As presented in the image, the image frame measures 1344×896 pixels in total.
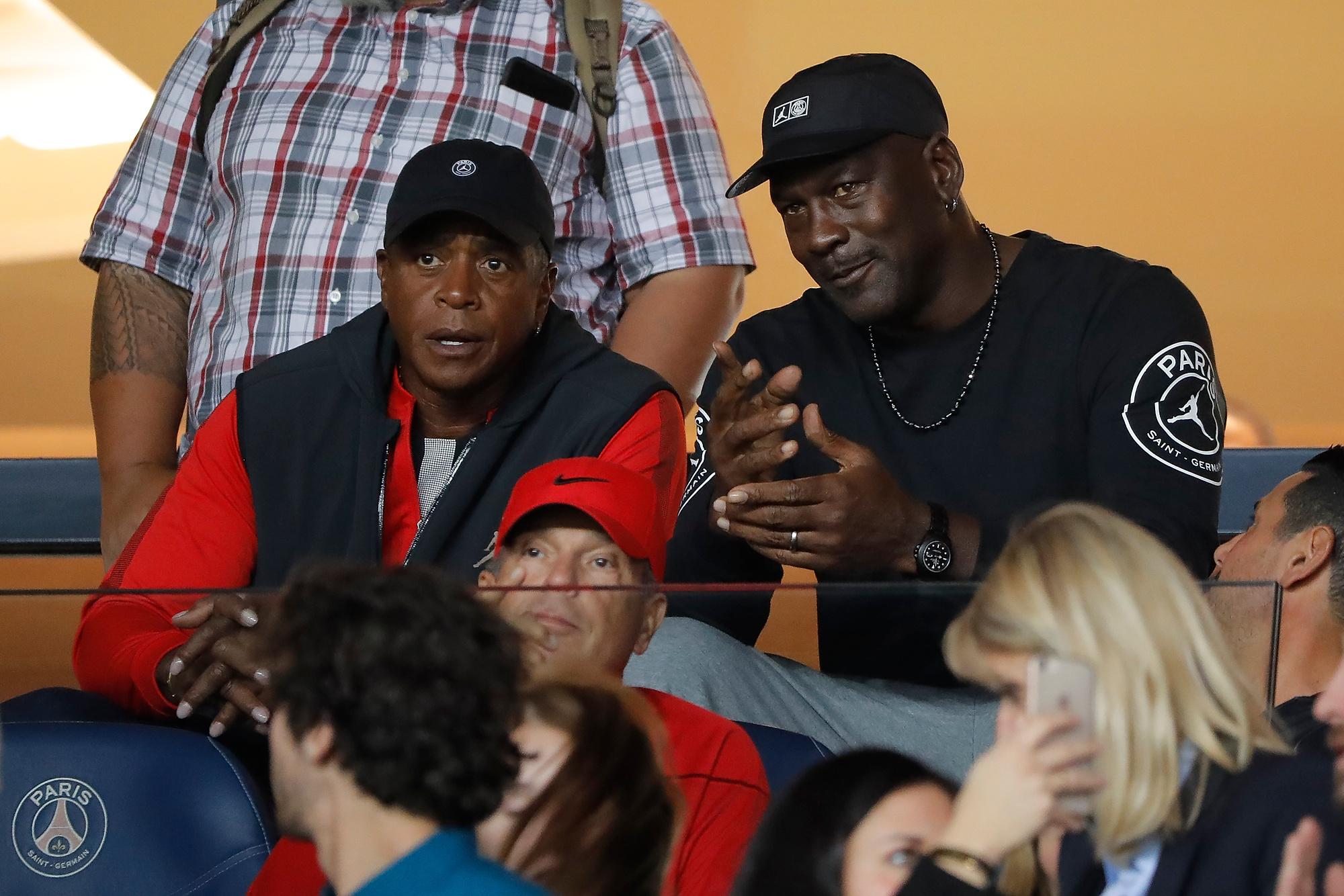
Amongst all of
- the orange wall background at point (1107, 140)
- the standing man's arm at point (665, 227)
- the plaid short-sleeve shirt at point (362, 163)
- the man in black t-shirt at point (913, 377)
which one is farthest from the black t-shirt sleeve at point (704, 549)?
the orange wall background at point (1107, 140)

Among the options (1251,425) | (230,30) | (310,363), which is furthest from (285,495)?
(1251,425)

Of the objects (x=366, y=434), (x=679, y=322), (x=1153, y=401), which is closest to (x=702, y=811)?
(x=366, y=434)

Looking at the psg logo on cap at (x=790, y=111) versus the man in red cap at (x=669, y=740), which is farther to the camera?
the psg logo on cap at (x=790, y=111)

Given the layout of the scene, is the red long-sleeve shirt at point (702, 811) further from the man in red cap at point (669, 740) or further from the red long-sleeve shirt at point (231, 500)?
the red long-sleeve shirt at point (231, 500)

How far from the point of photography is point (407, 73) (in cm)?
180

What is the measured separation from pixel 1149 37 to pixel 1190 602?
2.64 metres

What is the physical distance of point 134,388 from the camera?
6.05 feet

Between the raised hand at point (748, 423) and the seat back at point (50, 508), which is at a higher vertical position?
the raised hand at point (748, 423)

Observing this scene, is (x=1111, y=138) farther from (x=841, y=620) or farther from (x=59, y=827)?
(x=59, y=827)

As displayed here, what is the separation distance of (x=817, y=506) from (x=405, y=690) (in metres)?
0.68

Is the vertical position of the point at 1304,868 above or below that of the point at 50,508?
above

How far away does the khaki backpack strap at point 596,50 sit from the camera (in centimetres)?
180

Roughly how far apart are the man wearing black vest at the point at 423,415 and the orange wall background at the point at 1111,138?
191cm

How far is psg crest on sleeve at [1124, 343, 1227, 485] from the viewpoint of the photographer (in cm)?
151
